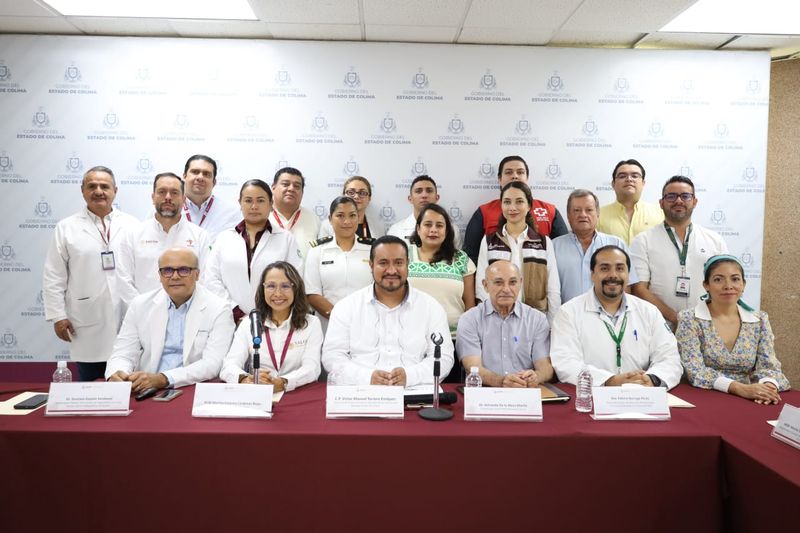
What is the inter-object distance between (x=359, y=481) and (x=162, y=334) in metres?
1.39

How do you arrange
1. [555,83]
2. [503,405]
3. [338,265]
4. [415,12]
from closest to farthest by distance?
[503,405] < [338,265] < [415,12] < [555,83]

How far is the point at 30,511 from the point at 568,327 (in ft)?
7.65

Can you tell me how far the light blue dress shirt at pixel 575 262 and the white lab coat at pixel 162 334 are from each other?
82.3 inches

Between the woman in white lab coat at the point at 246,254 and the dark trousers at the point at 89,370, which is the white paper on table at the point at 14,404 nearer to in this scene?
the woman in white lab coat at the point at 246,254

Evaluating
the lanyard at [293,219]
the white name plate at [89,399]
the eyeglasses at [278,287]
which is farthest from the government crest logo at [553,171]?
the white name plate at [89,399]

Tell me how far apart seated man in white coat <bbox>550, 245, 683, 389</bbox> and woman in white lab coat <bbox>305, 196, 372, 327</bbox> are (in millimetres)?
1254

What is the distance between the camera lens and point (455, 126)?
4438 millimetres

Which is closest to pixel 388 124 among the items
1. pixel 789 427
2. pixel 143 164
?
pixel 143 164

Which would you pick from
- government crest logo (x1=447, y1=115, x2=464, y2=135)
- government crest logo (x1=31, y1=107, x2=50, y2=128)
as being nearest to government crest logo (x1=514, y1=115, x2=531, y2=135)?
government crest logo (x1=447, y1=115, x2=464, y2=135)

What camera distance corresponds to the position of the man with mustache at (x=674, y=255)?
3410mm

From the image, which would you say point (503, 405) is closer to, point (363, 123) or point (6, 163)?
point (363, 123)

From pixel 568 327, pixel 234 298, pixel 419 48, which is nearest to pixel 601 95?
pixel 419 48

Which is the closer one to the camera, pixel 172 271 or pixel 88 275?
pixel 172 271

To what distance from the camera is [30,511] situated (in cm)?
175
